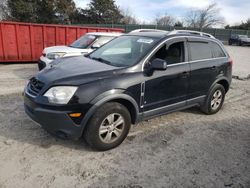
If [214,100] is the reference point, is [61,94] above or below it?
above

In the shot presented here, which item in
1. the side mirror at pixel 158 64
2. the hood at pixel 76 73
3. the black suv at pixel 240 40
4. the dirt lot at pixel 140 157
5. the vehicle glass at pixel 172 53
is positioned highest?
the black suv at pixel 240 40

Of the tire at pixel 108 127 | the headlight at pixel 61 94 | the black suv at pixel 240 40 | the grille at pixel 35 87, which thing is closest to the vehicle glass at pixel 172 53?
the tire at pixel 108 127

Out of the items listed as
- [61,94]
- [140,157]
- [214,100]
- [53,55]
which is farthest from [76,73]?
[53,55]

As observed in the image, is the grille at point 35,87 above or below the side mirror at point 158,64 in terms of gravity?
below

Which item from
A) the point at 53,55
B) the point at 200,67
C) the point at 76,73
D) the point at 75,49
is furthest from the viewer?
the point at 75,49

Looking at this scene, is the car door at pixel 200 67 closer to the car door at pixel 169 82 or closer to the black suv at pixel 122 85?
the black suv at pixel 122 85

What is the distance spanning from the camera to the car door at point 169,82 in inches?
140

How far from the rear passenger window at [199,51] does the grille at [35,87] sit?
→ 2741 mm

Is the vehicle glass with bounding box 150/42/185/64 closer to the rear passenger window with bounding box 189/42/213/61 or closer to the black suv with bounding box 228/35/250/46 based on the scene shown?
the rear passenger window with bounding box 189/42/213/61

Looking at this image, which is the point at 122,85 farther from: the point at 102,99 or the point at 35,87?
the point at 35,87

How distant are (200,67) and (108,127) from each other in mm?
2234

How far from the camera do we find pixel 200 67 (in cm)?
426

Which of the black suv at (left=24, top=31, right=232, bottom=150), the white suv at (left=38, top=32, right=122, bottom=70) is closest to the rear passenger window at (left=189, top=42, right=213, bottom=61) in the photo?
the black suv at (left=24, top=31, right=232, bottom=150)

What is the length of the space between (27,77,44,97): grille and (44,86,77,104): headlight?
29 cm
